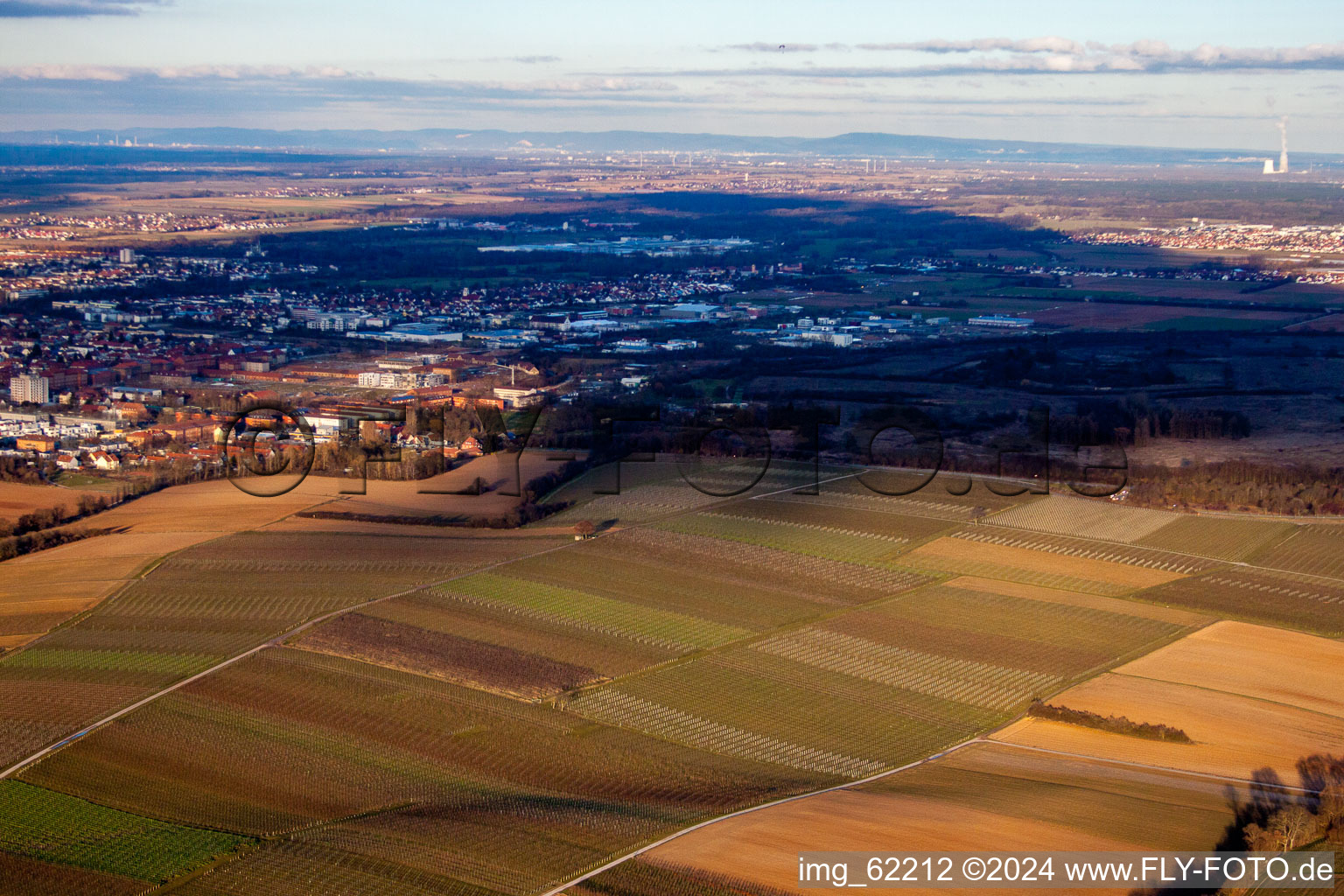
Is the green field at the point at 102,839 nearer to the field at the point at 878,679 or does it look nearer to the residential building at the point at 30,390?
the field at the point at 878,679

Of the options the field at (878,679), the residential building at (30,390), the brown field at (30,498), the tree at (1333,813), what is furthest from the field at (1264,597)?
the residential building at (30,390)

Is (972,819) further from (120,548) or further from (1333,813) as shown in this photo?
(120,548)

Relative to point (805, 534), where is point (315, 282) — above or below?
above

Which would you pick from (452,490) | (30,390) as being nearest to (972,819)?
(452,490)

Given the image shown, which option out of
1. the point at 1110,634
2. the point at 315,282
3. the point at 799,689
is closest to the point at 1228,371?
the point at 1110,634

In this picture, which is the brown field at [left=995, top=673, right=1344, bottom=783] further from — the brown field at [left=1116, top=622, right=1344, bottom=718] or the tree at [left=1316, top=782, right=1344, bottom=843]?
the tree at [left=1316, top=782, right=1344, bottom=843]

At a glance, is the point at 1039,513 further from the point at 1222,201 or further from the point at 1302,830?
the point at 1222,201
